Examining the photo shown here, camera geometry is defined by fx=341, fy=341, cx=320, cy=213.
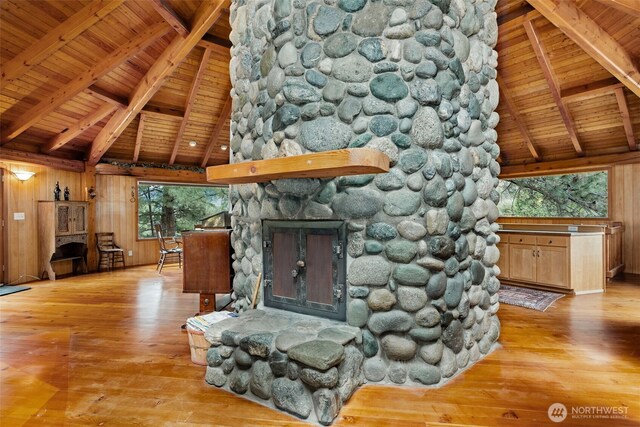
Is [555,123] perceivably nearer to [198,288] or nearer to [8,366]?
[198,288]

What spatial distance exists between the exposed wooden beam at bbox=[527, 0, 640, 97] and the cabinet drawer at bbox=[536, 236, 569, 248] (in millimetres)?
2197

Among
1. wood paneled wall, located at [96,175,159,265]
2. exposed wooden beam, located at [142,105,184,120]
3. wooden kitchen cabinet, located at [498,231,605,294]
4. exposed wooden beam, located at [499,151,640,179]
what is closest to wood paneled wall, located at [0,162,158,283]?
wood paneled wall, located at [96,175,159,265]

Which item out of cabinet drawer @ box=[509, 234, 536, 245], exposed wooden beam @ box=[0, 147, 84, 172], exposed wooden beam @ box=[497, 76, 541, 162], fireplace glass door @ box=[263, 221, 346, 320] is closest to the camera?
fireplace glass door @ box=[263, 221, 346, 320]

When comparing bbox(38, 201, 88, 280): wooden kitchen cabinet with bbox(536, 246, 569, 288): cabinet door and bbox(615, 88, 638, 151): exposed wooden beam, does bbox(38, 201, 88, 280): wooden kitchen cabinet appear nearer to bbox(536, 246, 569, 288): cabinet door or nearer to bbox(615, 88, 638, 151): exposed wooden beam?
bbox(536, 246, 569, 288): cabinet door

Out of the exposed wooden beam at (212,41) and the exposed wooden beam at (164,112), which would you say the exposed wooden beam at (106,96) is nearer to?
the exposed wooden beam at (164,112)

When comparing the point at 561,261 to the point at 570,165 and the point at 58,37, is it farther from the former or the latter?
the point at 58,37

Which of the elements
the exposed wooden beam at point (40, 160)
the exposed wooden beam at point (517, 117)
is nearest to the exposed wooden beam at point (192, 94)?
the exposed wooden beam at point (40, 160)

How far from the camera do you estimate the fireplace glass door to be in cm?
251

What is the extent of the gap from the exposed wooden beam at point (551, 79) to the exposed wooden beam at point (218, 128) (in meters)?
5.30

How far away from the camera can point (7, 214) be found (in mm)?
5812

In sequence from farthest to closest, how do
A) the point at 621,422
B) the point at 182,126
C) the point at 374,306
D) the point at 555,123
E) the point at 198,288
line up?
the point at 182,126 → the point at 555,123 → the point at 198,288 → the point at 374,306 → the point at 621,422

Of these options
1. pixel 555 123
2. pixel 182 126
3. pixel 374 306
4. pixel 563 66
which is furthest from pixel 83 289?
pixel 555 123

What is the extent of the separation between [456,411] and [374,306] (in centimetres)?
78

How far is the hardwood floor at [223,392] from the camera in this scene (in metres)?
2.03
